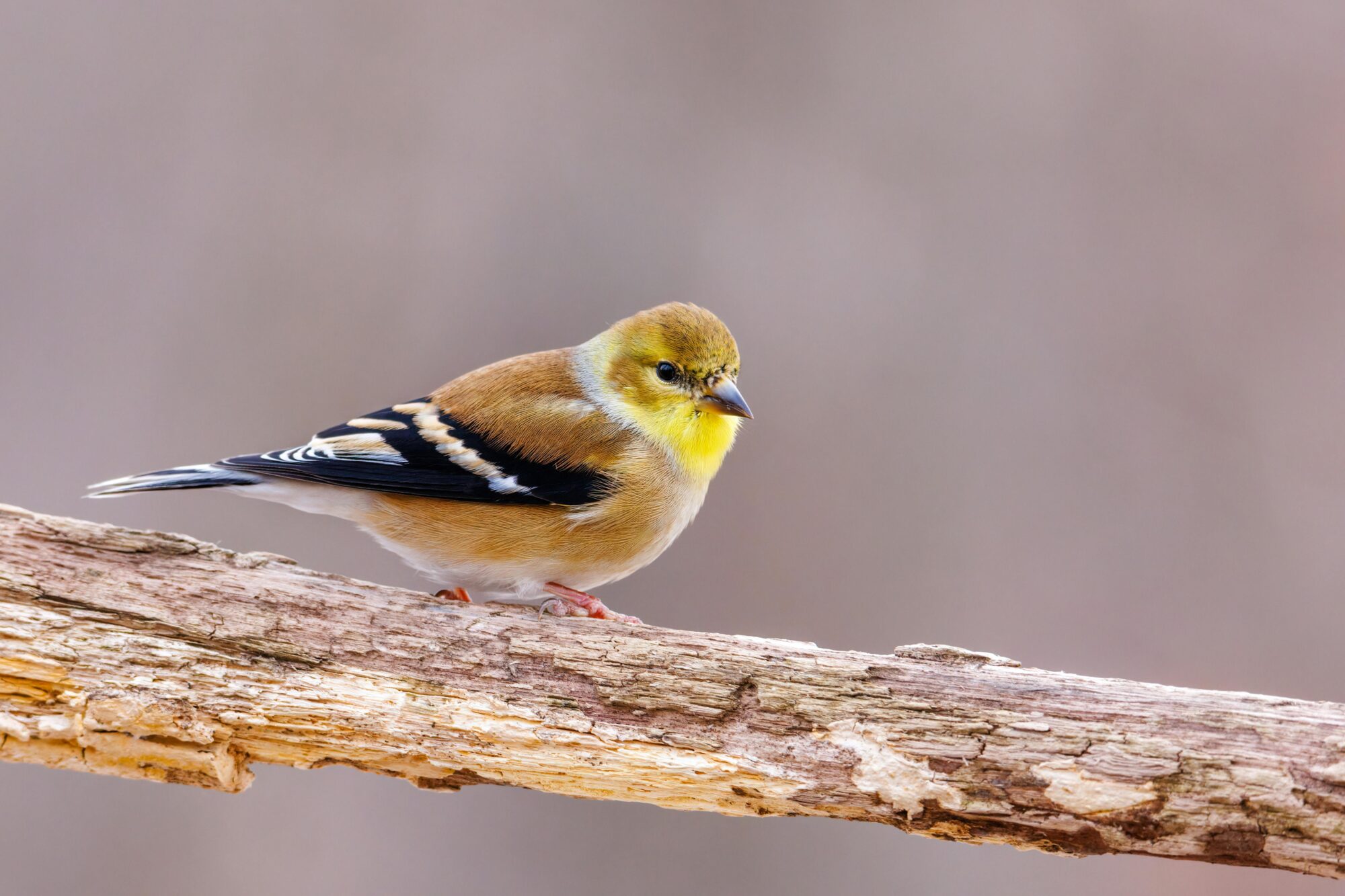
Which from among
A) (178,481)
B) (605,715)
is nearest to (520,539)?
(605,715)

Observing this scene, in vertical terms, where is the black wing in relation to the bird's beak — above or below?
below

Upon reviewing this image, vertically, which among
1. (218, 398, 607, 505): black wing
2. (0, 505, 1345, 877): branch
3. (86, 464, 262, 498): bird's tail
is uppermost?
(218, 398, 607, 505): black wing

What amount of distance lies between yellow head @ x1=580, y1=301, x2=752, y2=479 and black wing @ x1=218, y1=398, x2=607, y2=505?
37 centimetres

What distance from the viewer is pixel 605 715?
288 cm

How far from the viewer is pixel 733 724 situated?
2.81 meters

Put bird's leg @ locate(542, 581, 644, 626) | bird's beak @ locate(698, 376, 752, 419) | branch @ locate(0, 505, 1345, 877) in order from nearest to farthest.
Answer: branch @ locate(0, 505, 1345, 877), bird's leg @ locate(542, 581, 644, 626), bird's beak @ locate(698, 376, 752, 419)

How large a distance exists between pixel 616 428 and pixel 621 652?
3.25ft

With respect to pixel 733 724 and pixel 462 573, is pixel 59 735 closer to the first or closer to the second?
pixel 462 573

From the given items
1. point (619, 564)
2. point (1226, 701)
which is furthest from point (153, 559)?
point (1226, 701)

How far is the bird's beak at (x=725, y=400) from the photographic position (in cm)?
375

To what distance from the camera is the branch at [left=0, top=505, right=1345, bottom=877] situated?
8.13 feet

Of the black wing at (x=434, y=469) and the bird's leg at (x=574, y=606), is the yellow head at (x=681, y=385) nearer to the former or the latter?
the black wing at (x=434, y=469)

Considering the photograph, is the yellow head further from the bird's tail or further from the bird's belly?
the bird's tail

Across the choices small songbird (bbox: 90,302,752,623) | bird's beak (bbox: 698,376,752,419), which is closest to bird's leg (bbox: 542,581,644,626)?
small songbird (bbox: 90,302,752,623)
